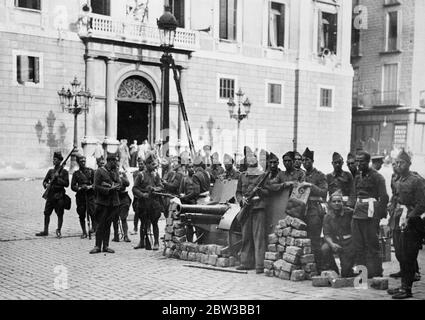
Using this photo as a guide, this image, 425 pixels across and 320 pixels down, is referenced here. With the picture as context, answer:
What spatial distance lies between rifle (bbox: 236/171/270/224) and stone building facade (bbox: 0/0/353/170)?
48.2ft

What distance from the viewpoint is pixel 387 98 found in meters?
12.5

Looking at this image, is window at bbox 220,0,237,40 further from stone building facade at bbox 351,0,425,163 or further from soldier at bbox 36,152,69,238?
soldier at bbox 36,152,69,238

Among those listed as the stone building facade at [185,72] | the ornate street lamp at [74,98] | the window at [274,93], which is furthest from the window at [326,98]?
the ornate street lamp at [74,98]

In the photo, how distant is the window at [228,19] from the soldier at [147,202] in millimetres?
19004

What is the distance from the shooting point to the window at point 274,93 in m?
30.3

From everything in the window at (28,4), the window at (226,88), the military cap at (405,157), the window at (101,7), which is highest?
the window at (101,7)

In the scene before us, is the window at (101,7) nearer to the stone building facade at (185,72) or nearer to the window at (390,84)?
the stone building facade at (185,72)

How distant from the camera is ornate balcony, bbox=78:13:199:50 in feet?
81.5

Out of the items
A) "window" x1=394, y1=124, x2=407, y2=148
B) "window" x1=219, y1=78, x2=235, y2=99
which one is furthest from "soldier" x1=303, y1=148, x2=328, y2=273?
"window" x1=219, y1=78, x2=235, y2=99

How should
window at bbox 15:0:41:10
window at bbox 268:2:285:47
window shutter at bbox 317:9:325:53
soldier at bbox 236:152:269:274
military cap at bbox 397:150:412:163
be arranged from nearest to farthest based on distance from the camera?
military cap at bbox 397:150:412:163 → soldier at bbox 236:152:269:274 → window at bbox 15:0:41:10 → window at bbox 268:2:285:47 → window shutter at bbox 317:9:325:53
